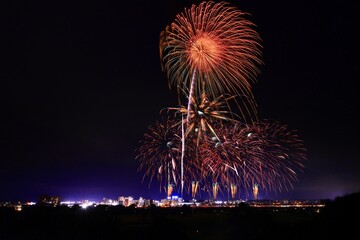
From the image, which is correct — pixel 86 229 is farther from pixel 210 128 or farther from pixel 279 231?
pixel 279 231

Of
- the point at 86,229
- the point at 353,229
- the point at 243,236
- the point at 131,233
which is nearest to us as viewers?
the point at 353,229

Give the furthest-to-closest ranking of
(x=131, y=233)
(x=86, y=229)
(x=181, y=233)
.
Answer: (x=86, y=229), (x=131, y=233), (x=181, y=233)

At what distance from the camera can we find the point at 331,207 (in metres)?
33.6

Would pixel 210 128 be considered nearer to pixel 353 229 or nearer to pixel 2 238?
pixel 353 229

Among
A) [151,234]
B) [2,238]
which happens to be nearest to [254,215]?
[151,234]

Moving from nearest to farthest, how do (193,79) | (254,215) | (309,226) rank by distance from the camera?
(309,226) < (254,215) < (193,79)

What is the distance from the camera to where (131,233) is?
50562mm

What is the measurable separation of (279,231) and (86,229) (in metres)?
32.4

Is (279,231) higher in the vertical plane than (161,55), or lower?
lower

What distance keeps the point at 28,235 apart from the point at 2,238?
13.2 ft

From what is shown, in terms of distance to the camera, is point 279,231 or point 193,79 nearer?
point 279,231

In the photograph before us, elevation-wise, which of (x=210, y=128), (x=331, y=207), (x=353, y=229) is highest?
(x=210, y=128)

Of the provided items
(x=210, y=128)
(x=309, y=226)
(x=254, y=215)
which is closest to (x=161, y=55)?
(x=210, y=128)

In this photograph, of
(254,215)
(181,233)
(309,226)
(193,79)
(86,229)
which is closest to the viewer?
(309,226)
